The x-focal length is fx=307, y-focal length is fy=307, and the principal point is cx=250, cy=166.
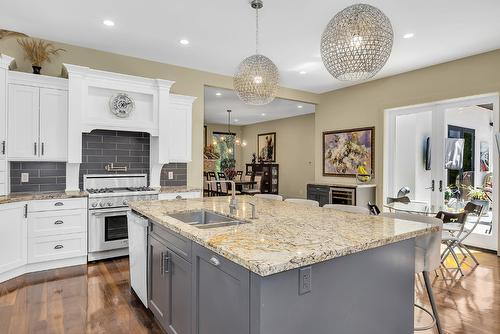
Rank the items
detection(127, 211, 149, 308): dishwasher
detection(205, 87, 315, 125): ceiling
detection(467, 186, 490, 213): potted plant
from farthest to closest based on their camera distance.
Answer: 1. detection(205, 87, 315, 125): ceiling
2. detection(467, 186, 490, 213): potted plant
3. detection(127, 211, 149, 308): dishwasher

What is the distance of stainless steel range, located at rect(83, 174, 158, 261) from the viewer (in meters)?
3.95

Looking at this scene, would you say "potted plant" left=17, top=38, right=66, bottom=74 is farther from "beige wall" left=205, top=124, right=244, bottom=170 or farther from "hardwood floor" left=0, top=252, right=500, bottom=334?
"beige wall" left=205, top=124, right=244, bottom=170

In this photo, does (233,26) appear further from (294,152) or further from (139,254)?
(294,152)

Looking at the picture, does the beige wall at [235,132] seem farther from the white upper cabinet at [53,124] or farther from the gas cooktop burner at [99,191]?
the white upper cabinet at [53,124]

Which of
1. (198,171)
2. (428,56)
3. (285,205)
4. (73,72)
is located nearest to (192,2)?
(73,72)

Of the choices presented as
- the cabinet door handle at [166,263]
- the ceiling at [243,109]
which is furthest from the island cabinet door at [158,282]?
the ceiling at [243,109]

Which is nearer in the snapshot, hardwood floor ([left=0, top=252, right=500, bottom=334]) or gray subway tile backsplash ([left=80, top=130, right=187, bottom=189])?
hardwood floor ([left=0, top=252, right=500, bottom=334])

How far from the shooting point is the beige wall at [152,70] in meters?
4.19

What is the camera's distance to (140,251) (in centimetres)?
267

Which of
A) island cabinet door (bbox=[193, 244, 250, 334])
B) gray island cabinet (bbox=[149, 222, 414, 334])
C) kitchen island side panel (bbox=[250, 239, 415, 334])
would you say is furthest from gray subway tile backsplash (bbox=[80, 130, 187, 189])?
kitchen island side panel (bbox=[250, 239, 415, 334])

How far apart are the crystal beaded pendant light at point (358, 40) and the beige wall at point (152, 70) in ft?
11.9

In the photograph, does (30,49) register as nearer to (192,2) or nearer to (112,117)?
(112,117)

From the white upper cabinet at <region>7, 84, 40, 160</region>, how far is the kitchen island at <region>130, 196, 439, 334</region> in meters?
2.56

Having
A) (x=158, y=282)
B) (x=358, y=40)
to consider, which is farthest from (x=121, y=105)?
(x=358, y=40)
